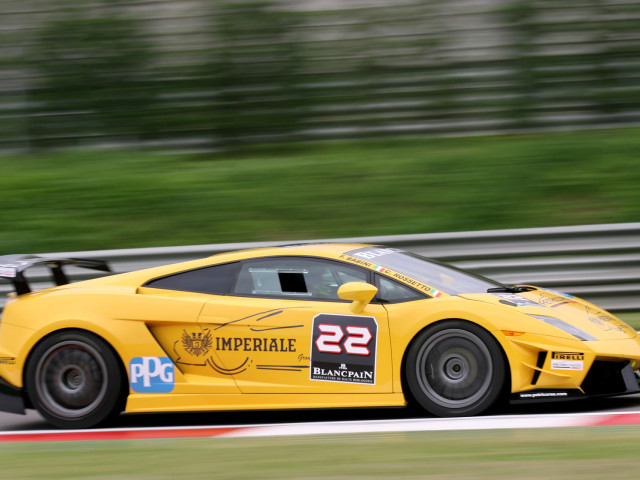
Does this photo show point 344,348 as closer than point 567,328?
No

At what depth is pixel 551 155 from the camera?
9992mm

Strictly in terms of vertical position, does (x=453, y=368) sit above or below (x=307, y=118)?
below

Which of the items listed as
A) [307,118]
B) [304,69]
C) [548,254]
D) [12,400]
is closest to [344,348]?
[12,400]

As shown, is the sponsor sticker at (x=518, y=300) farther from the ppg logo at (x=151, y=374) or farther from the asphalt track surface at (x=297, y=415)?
the ppg logo at (x=151, y=374)

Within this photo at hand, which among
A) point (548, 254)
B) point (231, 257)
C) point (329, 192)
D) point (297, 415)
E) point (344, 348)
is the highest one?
point (329, 192)

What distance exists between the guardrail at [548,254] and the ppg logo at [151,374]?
8.57ft

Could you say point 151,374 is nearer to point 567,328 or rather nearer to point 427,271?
point 427,271

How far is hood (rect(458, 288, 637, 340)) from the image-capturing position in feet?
18.2

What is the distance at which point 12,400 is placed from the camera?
19.9 ft

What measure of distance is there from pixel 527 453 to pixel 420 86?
7.01 metres

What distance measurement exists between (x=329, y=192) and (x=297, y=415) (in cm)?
423

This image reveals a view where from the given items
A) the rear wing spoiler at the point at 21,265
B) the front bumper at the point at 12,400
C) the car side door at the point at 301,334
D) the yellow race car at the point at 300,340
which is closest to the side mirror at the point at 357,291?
the yellow race car at the point at 300,340

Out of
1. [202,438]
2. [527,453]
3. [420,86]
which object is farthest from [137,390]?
[420,86]

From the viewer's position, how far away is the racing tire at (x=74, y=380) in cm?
591
